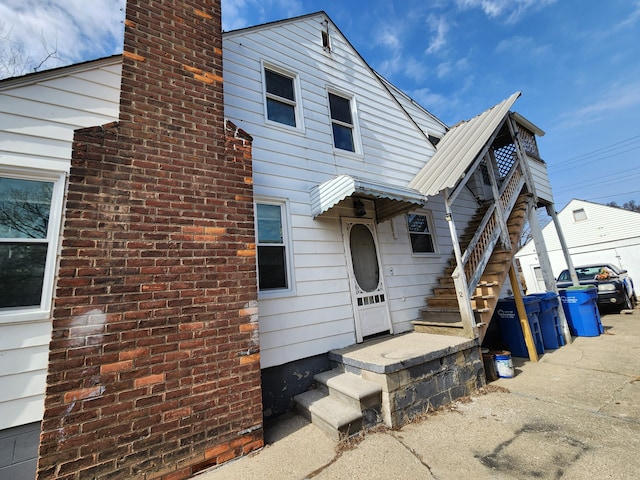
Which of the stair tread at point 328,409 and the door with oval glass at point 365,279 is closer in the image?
the stair tread at point 328,409

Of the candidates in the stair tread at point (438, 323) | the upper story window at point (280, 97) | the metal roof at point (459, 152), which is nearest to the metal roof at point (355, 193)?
the metal roof at point (459, 152)

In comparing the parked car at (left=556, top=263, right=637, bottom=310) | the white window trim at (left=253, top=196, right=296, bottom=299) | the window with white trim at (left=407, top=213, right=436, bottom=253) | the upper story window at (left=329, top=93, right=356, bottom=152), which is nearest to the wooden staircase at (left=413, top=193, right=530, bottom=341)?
the window with white trim at (left=407, top=213, right=436, bottom=253)

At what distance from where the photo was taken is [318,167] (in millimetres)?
5152

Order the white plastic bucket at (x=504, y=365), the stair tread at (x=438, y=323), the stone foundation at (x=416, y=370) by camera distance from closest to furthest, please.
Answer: the stone foundation at (x=416, y=370)
the white plastic bucket at (x=504, y=365)
the stair tread at (x=438, y=323)

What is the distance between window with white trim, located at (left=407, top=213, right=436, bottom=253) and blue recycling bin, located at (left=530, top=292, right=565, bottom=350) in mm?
2442

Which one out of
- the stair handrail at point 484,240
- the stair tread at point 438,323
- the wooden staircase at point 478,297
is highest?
the stair handrail at point 484,240

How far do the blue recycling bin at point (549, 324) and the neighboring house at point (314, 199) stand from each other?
148 centimetres

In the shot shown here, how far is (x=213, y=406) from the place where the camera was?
9.11ft

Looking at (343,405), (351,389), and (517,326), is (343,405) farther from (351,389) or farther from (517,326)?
(517,326)

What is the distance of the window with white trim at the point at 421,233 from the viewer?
6422 mm

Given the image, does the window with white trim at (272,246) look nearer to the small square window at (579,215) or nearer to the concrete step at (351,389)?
the concrete step at (351,389)

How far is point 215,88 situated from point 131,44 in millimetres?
931

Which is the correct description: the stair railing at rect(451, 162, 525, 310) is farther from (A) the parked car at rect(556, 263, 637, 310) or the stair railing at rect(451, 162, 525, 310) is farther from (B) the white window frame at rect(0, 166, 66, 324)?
(A) the parked car at rect(556, 263, 637, 310)

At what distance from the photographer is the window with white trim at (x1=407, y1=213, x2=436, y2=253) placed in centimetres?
642
